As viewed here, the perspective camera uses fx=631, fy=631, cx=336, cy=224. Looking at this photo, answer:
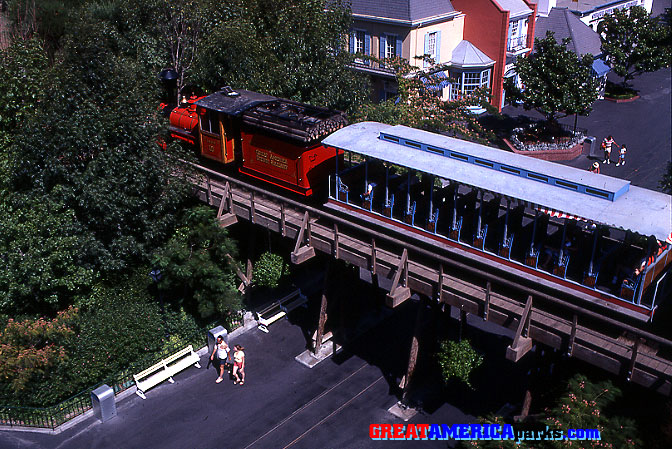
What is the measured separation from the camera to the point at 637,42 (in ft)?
155

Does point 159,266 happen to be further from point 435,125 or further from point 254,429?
point 435,125

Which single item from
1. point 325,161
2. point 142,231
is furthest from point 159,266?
point 325,161

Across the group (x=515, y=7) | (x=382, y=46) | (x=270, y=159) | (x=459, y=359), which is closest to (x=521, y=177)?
(x=459, y=359)

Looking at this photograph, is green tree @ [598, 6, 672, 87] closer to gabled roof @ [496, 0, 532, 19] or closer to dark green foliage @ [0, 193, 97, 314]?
gabled roof @ [496, 0, 532, 19]

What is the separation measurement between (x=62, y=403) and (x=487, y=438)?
12450 mm

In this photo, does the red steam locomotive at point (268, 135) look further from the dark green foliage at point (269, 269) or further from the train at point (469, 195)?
the dark green foliage at point (269, 269)

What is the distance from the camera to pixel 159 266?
2134 cm

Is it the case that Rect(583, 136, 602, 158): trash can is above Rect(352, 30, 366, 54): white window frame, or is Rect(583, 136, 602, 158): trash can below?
below

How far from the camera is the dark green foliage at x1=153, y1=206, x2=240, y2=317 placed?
21219mm

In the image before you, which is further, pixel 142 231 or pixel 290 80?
pixel 290 80

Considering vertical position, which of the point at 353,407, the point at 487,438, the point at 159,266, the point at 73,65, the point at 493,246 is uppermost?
the point at 73,65

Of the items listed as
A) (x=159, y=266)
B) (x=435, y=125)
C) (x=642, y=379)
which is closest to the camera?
(x=642, y=379)

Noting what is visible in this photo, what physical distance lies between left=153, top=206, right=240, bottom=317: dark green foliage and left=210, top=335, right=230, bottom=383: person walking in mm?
1097

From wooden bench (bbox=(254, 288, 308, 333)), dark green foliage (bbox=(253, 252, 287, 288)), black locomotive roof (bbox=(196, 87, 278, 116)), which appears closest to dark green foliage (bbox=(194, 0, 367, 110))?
black locomotive roof (bbox=(196, 87, 278, 116))
